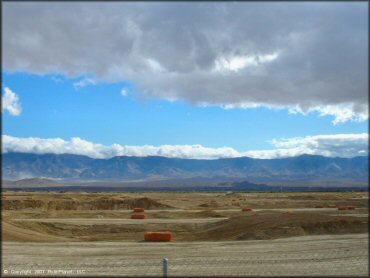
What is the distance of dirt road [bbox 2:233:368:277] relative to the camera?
64.0ft

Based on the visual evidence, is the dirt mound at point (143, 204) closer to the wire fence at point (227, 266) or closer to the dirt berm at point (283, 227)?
the dirt berm at point (283, 227)

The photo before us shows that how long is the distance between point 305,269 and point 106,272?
798 centimetres

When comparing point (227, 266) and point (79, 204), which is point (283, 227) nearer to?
point (227, 266)

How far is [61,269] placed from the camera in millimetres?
20594

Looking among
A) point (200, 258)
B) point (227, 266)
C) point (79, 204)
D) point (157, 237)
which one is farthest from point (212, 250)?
point (79, 204)

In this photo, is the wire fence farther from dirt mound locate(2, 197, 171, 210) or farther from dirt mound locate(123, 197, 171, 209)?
dirt mound locate(123, 197, 171, 209)

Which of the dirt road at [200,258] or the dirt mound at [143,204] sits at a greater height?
the dirt road at [200,258]

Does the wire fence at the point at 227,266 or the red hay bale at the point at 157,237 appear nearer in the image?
the wire fence at the point at 227,266

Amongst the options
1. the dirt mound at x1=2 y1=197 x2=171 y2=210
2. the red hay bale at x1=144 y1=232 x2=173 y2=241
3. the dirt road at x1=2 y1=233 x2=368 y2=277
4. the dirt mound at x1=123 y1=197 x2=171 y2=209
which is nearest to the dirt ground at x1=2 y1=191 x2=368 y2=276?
the dirt road at x1=2 y1=233 x2=368 y2=277

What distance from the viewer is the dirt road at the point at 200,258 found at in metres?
19.5

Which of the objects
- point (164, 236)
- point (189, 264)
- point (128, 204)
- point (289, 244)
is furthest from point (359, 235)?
point (128, 204)

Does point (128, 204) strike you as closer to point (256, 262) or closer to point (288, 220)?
point (288, 220)

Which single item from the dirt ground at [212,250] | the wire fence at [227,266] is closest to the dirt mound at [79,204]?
the dirt ground at [212,250]

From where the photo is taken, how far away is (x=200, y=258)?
2334 centimetres
